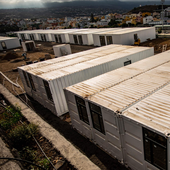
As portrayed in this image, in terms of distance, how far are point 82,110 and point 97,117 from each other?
1.25 m

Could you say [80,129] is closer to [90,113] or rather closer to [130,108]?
[90,113]

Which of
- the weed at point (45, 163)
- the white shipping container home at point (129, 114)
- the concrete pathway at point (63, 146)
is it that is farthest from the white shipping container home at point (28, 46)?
the weed at point (45, 163)

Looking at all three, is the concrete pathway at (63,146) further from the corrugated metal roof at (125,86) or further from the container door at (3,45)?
the container door at (3,45)

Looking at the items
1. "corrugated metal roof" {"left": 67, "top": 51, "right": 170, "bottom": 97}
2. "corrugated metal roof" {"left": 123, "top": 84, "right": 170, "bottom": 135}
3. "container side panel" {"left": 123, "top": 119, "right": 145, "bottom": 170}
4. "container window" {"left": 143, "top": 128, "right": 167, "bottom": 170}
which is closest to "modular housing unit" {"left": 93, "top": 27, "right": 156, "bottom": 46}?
"corrugated metal roof" {"left": 67, "top": 51, "right": 170, "bottom": 97}

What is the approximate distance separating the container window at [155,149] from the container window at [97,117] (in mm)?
2324

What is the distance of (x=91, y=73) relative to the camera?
13125 mm

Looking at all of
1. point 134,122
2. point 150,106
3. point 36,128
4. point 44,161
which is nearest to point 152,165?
point 134,122

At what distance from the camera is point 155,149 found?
5.46 meters

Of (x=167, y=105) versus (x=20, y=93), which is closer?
(x=167, y=105)

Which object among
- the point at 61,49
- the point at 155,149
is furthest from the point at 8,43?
the point at 155,149

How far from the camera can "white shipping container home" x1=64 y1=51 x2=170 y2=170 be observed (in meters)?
5.54

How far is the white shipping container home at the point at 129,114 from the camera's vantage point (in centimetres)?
554

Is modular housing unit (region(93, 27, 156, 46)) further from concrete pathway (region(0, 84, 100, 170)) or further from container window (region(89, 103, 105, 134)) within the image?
container window (region(89, 103, 105, 134))

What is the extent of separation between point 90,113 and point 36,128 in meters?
4.24
